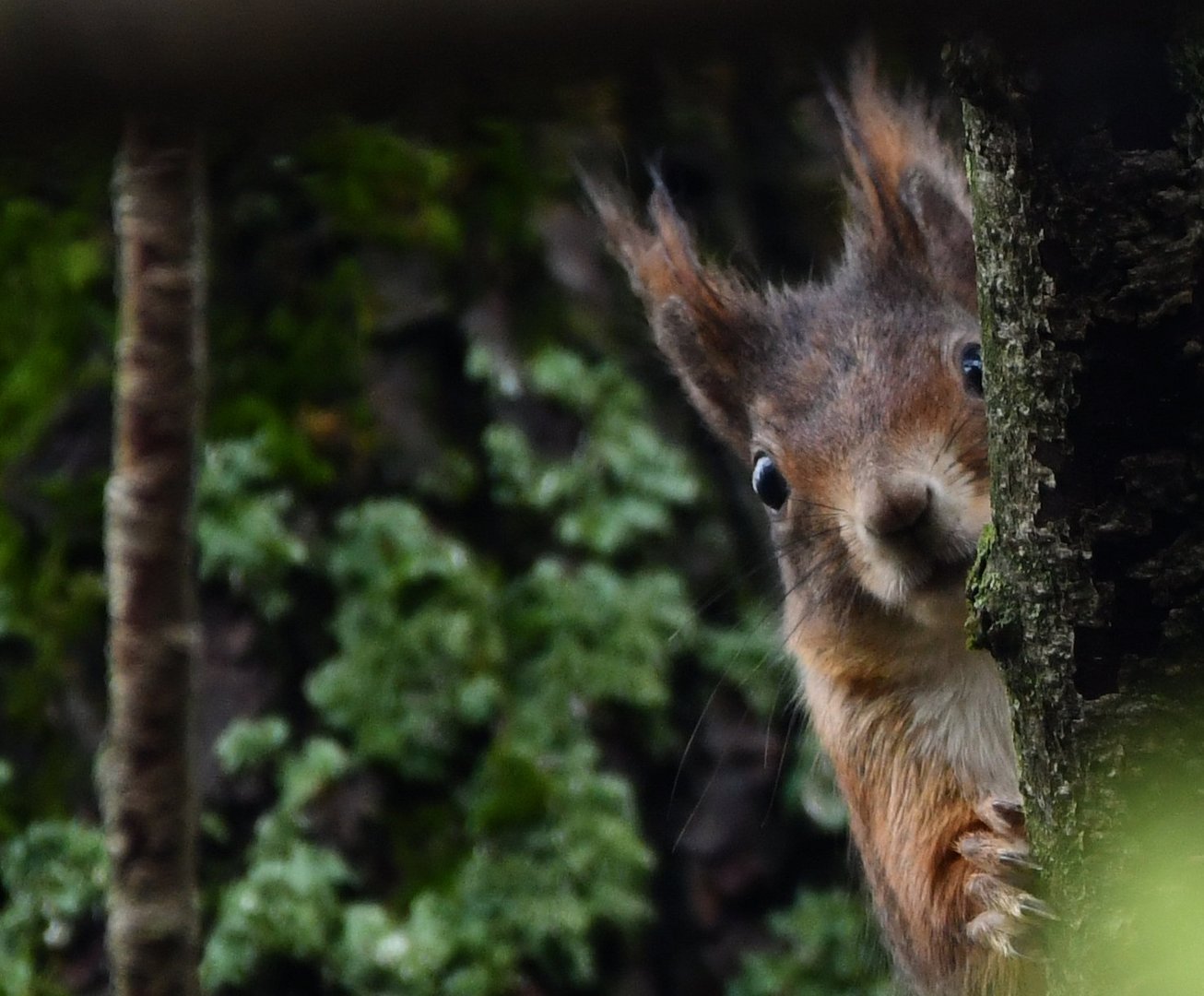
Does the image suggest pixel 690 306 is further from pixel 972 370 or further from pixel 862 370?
pixel 972 370

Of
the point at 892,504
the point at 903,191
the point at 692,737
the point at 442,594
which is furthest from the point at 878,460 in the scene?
the point at 442,594

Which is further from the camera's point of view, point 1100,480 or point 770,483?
point 770,483

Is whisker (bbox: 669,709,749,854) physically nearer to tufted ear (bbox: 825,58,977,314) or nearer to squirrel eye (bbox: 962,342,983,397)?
tufted ear (bbox: 825,58,977,314)

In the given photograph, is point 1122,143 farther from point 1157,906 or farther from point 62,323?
point 62,323

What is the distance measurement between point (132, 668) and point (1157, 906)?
39.7 inches

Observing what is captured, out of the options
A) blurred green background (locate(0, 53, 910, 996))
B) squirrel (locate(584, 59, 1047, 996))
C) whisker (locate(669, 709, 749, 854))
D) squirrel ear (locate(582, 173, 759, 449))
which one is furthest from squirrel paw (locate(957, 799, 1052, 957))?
whisker (locate(669, 709, 749, 854))

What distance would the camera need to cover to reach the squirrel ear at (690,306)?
2506mm

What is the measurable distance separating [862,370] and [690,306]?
43cm

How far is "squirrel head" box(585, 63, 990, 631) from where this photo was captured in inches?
76.3

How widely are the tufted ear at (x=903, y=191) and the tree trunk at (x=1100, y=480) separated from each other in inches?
43.9

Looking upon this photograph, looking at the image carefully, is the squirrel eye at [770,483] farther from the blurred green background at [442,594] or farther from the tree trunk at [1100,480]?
the tree trunk at [1100,480]

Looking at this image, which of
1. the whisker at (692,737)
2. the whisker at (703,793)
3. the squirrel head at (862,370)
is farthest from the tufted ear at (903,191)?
the whisker at (703,793)

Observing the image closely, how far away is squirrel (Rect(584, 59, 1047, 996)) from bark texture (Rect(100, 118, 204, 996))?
2.75ft

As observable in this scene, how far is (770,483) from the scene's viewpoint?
2324mm
